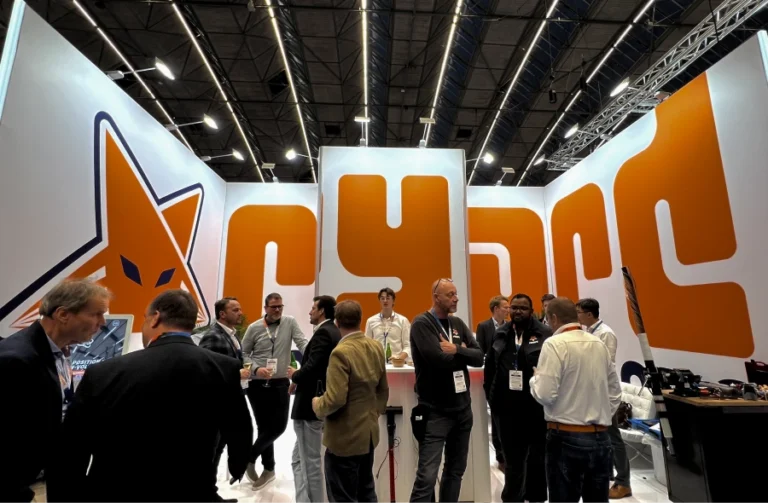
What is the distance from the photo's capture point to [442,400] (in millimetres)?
2285

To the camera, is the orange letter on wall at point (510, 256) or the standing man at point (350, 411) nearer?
the standing man at point (350, 411)

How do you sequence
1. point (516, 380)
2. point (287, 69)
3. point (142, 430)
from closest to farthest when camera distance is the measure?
point (142, 430) < point (516, 380) < point (287, 69)

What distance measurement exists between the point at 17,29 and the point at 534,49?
24.7 feet

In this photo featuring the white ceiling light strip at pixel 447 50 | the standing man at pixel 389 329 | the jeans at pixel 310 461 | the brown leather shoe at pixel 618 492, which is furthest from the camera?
the white ceiling light strip at pixel 447 50

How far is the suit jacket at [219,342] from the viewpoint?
2.66 metres

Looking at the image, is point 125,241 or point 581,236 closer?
point 125,241

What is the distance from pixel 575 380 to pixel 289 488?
2519mm

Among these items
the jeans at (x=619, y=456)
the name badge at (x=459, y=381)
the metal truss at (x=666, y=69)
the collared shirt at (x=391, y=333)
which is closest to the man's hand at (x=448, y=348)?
the name badge at (x=459, y=381)

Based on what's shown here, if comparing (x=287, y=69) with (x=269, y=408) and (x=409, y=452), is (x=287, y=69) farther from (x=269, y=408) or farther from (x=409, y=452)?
(x=409, y=452)

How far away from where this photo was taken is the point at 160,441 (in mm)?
1069

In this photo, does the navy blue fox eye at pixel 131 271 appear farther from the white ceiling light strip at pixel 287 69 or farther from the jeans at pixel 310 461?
the white ceiling light strip at pixel 287 69

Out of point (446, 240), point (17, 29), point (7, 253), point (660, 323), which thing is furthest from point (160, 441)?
point (660, 323)

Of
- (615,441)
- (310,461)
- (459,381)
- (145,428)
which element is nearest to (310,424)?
(310,461)

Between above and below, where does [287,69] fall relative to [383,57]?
below
